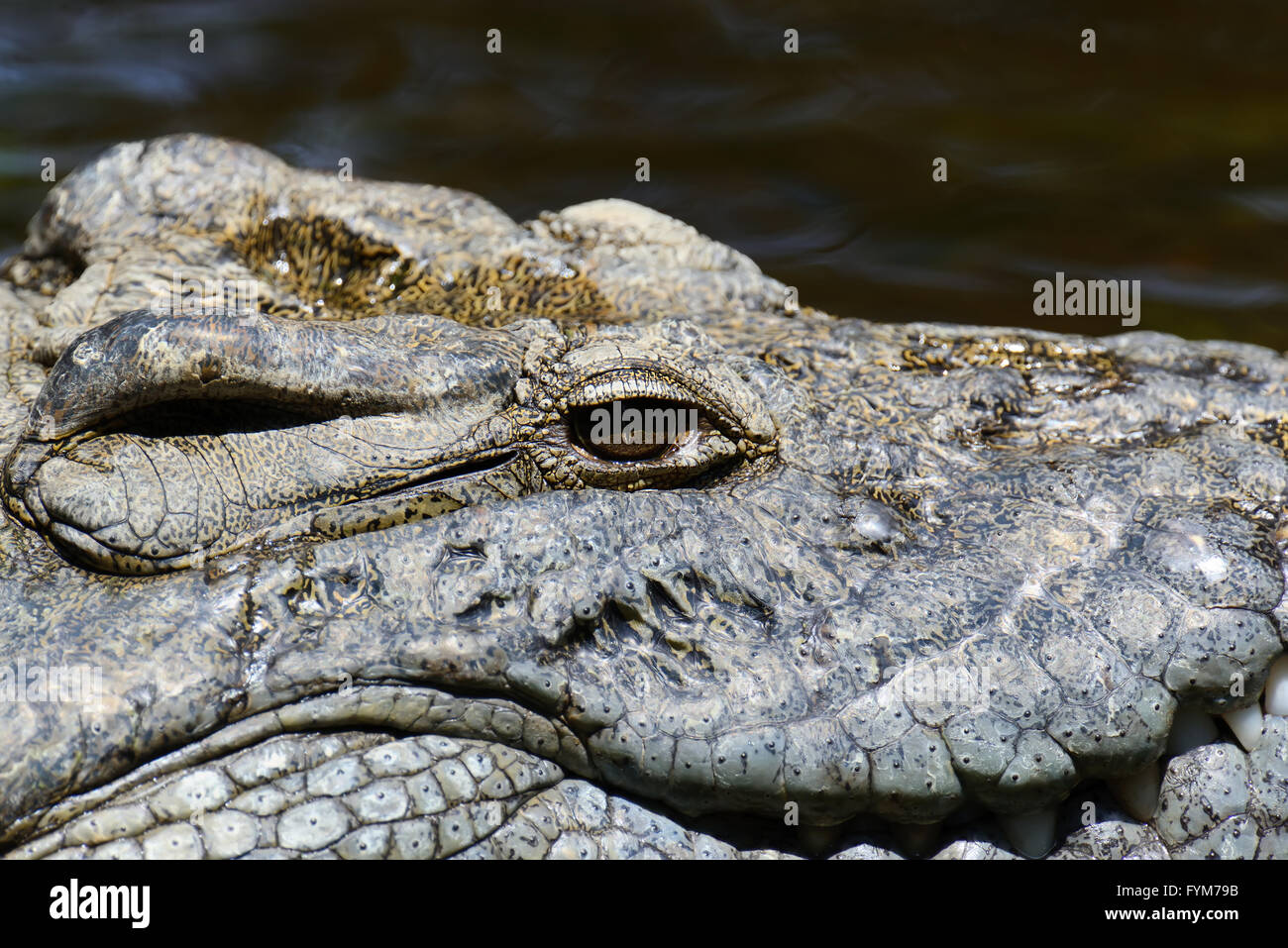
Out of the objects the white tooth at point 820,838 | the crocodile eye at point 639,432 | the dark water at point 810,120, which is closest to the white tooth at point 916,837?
the white tooth at point 820,838

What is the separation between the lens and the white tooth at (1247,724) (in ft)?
7.99

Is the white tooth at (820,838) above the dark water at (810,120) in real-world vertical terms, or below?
below

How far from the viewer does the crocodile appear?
7.35ft

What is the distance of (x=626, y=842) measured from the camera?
235 centimetres

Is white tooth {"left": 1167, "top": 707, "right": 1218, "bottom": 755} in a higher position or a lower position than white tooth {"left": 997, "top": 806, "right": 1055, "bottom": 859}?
higher

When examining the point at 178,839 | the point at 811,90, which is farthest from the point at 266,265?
the point at 811,90

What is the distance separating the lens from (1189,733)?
244cm
